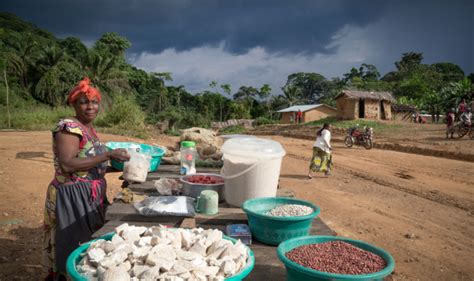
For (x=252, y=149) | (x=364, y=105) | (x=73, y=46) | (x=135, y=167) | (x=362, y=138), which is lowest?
(x=362, y=138)

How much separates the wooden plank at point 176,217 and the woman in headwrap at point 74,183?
345 millimetres

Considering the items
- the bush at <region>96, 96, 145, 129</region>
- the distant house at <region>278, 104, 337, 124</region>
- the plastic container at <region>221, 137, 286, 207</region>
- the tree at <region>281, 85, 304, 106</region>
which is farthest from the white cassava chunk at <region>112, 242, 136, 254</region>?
the tree at <region>281, 85, 304, 106</region>

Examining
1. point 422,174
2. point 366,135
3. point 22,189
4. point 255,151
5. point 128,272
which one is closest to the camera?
point 128,272

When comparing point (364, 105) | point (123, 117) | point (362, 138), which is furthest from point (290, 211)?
point (364, 105)

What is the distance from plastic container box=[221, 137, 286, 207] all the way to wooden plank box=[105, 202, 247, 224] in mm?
128

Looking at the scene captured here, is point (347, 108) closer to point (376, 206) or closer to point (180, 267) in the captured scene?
point (376, 206)

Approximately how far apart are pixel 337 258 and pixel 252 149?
0.87m

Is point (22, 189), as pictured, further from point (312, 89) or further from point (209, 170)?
point (312, 89)

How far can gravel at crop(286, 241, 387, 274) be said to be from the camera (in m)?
1.23

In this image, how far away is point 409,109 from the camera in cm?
2764

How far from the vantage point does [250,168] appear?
6.57ft

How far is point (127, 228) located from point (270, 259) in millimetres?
677

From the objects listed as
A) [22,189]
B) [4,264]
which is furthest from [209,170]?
[22,189]

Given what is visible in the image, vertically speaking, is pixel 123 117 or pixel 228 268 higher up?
pixel 123 117
